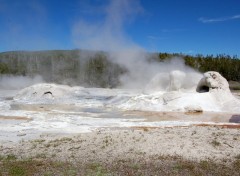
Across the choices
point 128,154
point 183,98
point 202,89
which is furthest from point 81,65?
point 128,154

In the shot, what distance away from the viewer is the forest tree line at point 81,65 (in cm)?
6425

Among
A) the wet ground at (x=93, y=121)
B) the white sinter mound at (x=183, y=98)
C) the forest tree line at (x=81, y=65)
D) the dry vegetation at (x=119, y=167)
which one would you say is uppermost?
the forest tree line at (x=81, y=65)

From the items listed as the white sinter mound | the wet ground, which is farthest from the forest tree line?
the wet ground

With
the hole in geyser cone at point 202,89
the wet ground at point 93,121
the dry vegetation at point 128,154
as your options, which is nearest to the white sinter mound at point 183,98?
the hole in geyser cone at point 202,89

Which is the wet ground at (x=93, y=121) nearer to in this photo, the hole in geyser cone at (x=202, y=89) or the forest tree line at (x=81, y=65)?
the hole in geyser cone at (x=202, y=89)

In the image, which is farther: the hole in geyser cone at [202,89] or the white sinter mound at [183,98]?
the hole in geyser cone at [202,89]

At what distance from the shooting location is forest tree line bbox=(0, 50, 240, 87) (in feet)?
211

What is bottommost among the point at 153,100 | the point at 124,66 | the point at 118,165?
the point at 118,165

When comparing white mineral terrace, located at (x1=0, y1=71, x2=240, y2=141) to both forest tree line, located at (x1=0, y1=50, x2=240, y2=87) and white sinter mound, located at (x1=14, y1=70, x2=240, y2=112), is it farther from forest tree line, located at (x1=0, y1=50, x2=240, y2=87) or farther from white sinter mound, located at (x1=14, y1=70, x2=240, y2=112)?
forest tree line, located at (x1=0, y1=50, x2=240, y2=87)

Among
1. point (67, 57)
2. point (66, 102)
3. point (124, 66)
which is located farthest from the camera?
point (67, 57)

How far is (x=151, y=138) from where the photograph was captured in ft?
41.1

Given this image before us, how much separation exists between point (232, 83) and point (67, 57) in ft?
119

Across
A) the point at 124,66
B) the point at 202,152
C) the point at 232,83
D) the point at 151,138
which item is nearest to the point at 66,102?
the point at 151,138

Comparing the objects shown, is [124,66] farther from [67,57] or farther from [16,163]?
[16,163]
